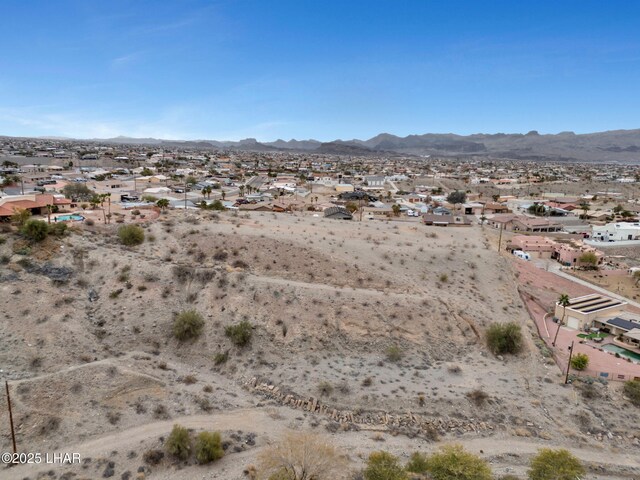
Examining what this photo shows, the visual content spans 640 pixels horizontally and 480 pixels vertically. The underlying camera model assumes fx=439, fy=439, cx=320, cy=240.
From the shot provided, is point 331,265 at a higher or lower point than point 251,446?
higher

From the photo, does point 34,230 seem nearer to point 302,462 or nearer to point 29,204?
point 29,204

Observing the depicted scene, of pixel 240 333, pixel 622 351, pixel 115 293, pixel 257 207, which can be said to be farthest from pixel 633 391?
pixel 257 207

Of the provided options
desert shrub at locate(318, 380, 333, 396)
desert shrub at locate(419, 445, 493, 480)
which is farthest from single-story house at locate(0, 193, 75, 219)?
desert shrub at locate(419, 445, 493, 480)

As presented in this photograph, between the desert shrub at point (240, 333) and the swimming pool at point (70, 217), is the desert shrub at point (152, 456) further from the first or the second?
the swimming pool at point (70, 217)

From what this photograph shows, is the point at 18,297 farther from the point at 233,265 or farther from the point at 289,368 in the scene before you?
the point at 289,368

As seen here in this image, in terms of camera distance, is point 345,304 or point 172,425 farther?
point 345,304

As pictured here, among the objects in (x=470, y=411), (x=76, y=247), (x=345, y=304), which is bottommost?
(x=470, y=411)

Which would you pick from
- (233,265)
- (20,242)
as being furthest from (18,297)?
(233,265)
